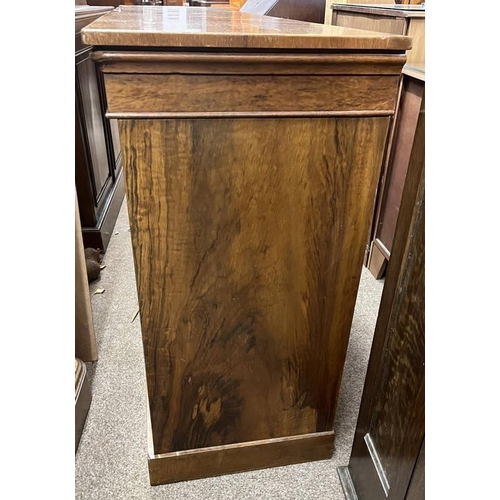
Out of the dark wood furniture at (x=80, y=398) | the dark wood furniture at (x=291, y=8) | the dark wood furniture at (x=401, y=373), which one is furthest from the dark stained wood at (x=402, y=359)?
the dark wood furniture at (x=291, y=8)

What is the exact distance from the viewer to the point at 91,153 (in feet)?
7.01

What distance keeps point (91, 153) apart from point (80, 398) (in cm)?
121

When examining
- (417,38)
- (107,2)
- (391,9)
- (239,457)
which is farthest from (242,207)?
(107,2)

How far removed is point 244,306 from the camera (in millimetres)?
999

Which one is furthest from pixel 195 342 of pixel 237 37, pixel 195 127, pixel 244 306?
pixel 237 37

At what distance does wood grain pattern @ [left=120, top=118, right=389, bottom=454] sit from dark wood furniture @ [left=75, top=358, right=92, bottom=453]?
0.98 feet

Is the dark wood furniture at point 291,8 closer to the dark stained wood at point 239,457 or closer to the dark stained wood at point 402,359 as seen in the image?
the dark stained wood at point 402,359

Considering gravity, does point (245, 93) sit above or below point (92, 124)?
above

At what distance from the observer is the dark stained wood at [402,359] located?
2.72 feet

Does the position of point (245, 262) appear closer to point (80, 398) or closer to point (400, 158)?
point (80, 398)

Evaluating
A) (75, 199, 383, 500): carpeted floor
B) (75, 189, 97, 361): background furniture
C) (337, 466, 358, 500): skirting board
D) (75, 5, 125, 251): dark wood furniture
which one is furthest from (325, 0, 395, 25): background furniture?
(337, 466, 358, 500): skirting board

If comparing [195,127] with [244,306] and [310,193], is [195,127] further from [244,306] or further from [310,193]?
[244,306]

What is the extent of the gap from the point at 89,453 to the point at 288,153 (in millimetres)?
1016

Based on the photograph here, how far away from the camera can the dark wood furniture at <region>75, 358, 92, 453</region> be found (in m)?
1.32
